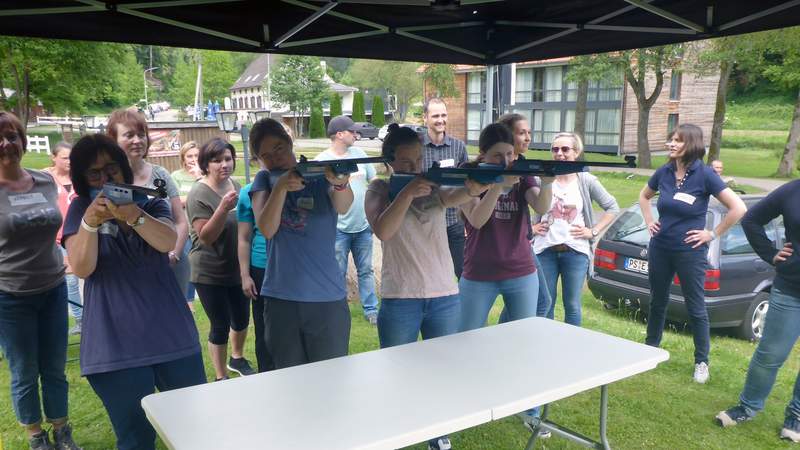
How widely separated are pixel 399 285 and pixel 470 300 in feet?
2.23

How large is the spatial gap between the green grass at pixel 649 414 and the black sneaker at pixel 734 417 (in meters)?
0.04

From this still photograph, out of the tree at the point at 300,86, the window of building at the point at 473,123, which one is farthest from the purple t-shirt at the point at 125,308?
the tree at the point at 300,86

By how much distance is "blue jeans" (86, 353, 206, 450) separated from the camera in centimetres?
197

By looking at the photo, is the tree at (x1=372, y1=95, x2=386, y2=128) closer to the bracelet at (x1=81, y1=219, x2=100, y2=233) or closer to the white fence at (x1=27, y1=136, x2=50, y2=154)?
the white fence at (x1=27, y1=136, x2=50, y2=154)

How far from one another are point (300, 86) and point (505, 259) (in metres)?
38.2

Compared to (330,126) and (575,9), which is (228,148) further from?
(575,9)

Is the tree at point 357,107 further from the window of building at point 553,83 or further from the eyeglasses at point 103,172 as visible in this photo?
the eyeglasses at point 103,172

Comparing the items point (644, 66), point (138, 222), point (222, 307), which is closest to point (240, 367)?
point (222, 307)

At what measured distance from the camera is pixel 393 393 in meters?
1.92

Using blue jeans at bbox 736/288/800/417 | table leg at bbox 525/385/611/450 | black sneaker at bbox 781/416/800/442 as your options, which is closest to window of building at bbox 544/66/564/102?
blue jeans at bbox 736/288/800/417

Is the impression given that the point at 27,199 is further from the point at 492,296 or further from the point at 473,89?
the point at 473,89

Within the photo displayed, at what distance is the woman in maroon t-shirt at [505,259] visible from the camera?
9.93 feet

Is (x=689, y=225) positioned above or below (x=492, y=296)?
above

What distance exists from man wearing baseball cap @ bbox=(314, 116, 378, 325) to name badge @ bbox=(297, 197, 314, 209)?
2164 millimetres
